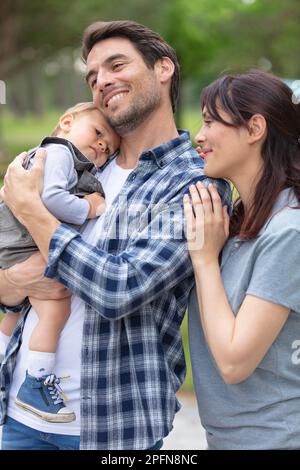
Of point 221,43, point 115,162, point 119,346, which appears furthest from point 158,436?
Result: point 221,43

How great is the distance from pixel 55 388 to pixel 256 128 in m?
1.08

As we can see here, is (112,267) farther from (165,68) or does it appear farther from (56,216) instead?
(165,68)

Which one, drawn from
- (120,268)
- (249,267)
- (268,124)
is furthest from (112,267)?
(268,124)

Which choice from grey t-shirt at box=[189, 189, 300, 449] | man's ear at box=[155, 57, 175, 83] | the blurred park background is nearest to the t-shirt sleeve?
grey t-shirt at box=[189, 189, 300, 449]

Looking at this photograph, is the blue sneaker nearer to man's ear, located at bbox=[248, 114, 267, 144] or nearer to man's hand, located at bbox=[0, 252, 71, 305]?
man's hand, located at bbox=[0, 252, 71, 305]

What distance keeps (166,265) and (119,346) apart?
332 mm

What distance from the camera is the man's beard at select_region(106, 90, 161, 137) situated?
2.51 meters

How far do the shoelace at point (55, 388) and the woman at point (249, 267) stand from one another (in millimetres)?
457

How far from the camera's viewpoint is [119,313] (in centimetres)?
216

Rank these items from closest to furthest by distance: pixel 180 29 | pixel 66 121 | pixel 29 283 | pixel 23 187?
pixel 23 187 < pixel 29 283 < pixel 66 121 < pixel 180 29

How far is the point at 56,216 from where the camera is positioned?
2.48 metres

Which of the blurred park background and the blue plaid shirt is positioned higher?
the blue plaid shirt

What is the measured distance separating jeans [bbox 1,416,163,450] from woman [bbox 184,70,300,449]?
36cm

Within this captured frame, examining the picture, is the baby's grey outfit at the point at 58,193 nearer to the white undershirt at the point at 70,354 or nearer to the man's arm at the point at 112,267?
the white undershirt at the point at 70,354
